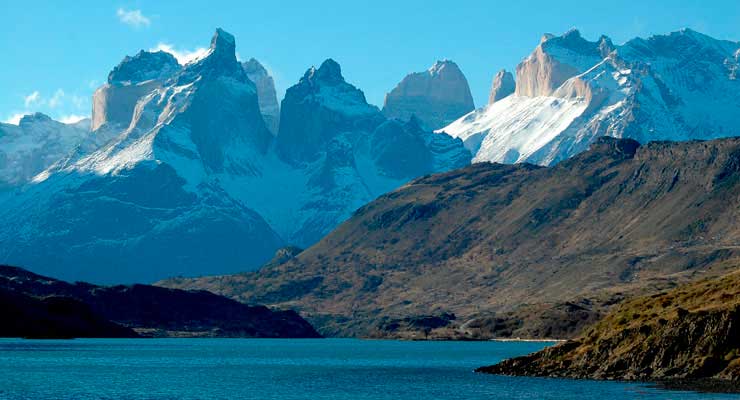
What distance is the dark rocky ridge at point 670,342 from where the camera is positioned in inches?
6757

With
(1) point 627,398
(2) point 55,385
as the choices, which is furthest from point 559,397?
(2) point 55,385

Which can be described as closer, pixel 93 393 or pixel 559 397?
pixel 559 397

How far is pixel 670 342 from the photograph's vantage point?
579ft

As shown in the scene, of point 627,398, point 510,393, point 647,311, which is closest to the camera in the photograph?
point 627,398

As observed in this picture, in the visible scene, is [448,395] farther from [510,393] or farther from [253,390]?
[253,390]

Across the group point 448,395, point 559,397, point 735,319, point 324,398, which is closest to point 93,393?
point 324,398

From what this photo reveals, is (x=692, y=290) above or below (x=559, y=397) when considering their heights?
above

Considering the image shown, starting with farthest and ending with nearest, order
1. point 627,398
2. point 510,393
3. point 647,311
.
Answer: point 647,311 → point 510,393 → point 627,398

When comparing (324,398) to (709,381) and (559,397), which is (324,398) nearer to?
(559,397)

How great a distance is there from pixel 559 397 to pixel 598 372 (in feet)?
63.2

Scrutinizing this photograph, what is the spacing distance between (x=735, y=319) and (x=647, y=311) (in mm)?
22141

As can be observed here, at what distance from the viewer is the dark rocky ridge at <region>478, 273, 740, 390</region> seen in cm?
17162

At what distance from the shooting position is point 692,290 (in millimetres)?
198125

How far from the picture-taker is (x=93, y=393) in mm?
181625
